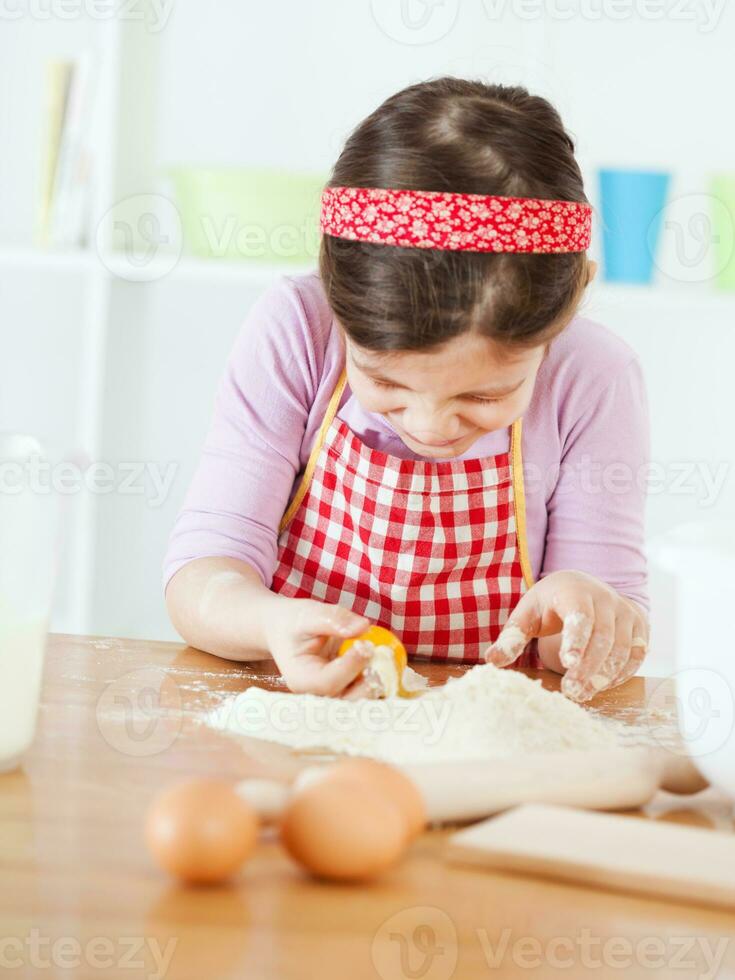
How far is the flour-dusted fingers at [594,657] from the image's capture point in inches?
37.4

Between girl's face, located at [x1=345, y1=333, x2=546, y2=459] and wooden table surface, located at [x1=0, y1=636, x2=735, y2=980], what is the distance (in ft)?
1.33

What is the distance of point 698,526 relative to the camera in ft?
2.13

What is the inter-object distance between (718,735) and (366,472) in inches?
24.9

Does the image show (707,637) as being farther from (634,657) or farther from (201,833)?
(634,657)

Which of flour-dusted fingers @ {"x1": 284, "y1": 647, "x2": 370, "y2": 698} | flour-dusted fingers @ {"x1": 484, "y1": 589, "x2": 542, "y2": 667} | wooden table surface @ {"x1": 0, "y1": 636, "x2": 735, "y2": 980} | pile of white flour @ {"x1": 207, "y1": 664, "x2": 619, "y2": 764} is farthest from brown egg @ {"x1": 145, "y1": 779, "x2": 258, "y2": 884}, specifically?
flour-dusted fingers @ {"x1": 484, "y1": 589, "x2": 542, "y2": 667}

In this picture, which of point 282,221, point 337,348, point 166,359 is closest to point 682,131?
point 282,221

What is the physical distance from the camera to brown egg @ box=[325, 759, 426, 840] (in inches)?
21.4

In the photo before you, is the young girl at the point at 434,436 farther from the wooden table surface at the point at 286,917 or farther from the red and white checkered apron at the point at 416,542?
the wooden table surface at the point at 286,917

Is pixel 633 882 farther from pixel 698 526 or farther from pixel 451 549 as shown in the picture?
pixel 451 549

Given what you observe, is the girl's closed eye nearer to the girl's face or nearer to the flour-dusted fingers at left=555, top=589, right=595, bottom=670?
the girl's face

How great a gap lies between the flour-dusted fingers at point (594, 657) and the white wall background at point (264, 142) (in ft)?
3.96

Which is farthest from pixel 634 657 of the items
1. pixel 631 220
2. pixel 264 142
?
pixel 264 142

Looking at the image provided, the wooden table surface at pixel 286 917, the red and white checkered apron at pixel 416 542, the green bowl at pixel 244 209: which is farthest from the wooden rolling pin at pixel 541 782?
the green bowl at pixel 244 209

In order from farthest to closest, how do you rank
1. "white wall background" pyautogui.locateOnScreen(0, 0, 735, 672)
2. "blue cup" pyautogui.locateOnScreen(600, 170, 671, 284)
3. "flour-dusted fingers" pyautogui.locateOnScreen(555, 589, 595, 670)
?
"white wall background" pyautogui.locateOnScreen(0, 0, 735, 672) < "blue cup" pyautogui.locateOnScreen(600, 170, 671, 284) < "flour-dusted fingers" pyautogui.locateOnScreen(555, 589, 595, 670)
